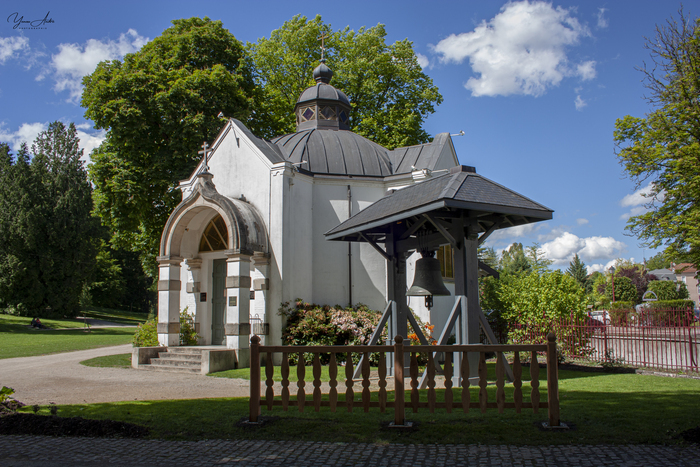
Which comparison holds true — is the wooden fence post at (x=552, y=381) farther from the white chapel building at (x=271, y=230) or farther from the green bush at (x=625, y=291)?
the green bush at (x=625, y=291)

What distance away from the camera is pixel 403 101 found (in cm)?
2581

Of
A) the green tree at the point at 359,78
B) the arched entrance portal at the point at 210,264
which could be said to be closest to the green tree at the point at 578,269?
the green tree at the point at 359,78

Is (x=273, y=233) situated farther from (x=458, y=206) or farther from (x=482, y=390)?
(x=482, y=390)

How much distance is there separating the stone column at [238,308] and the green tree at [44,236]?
99.3 ft

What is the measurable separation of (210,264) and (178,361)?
3558 millimetres

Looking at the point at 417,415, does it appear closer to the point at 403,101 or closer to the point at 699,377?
the point at 699,377

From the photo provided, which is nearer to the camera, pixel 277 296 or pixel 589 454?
pixel 589 454

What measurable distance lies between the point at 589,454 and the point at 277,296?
1022 centimetres

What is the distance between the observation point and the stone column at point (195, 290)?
15.6 metres

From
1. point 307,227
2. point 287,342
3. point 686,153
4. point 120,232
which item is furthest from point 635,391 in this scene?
point 120,232

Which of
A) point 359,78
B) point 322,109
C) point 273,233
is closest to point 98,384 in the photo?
point 273,233

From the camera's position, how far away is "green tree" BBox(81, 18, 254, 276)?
18.6 meters

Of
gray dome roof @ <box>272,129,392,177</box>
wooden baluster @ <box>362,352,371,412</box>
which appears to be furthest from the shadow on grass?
gray dome roof @ <box>272,129,392,177</box>

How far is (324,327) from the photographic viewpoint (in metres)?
13.5
